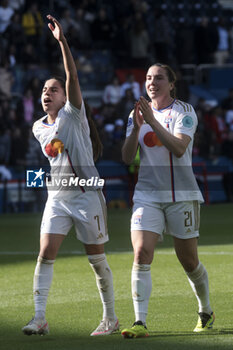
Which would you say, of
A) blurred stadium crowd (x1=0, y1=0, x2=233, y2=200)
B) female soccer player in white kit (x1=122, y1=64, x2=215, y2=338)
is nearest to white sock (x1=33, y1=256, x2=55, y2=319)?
female soccer player in white kit (x1=122, y1=64, x2=215, y2=338)

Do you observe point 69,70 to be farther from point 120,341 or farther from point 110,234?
point 110,234

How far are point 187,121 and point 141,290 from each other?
54.8 inches

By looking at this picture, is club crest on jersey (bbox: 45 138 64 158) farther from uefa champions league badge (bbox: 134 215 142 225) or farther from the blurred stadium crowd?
the blurred stadium crowd

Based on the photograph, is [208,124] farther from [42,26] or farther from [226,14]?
[226,14]

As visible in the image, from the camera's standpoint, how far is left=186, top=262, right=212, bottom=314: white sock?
7.59 meters

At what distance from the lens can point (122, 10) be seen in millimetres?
29359

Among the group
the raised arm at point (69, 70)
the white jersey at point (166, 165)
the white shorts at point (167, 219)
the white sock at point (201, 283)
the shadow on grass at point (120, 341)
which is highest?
the raised arm at point (69, 70)

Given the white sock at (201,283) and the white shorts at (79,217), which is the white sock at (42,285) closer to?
the white shorts at (79,217)

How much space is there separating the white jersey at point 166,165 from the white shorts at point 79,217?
37 cm

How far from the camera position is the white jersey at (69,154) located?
298 inches

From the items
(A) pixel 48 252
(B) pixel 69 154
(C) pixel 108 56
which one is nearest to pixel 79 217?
(A) pixel 48 252

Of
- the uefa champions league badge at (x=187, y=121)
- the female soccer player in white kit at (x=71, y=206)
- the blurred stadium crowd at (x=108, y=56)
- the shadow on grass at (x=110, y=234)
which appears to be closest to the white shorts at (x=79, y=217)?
the female soccer player in white kit at (x=71, y=206)

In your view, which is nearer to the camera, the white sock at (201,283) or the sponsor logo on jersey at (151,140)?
the sponsor logo on jersey at (151,140)

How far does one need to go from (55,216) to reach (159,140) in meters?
1.04
